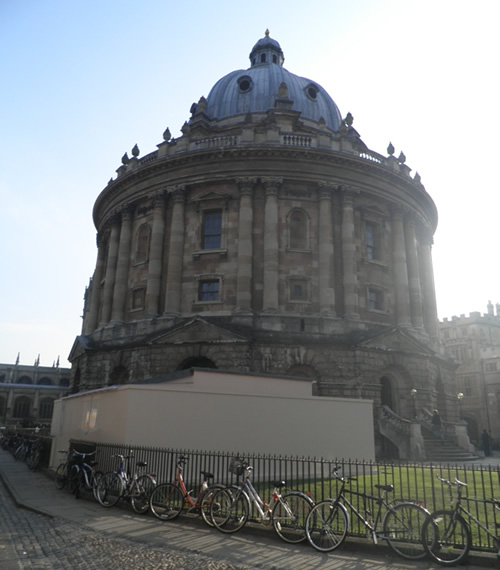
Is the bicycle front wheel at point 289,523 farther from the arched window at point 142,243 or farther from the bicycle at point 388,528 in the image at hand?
the arched window at point 142,243

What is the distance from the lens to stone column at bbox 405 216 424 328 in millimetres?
34406

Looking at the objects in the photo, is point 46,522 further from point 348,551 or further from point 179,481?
point 348,551

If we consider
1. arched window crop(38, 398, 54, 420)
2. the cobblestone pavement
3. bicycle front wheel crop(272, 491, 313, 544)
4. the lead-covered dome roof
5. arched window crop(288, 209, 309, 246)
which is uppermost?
the lead-covered dome roof

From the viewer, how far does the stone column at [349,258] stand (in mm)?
31141

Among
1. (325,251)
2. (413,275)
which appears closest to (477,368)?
(413,275)

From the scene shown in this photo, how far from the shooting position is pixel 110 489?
12.7m

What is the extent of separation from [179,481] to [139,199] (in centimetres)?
2764

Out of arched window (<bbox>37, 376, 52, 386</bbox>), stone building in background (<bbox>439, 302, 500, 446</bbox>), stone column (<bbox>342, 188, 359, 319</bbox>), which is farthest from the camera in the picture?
arched window (<bbox>37, 376, 52, 386</bbox>)

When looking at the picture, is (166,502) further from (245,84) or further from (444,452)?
(245,84)

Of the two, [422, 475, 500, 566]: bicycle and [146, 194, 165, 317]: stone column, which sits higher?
[146, 194, 165, 317]: stone column

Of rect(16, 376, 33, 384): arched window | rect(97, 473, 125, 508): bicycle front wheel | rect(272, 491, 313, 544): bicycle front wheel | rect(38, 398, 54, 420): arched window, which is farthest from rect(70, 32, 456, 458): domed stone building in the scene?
rect(16, 376, 33, 384): arched window

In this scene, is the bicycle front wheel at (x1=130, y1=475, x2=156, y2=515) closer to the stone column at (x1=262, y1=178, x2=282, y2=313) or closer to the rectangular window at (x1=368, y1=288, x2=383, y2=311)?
the stone column at (x1=262, y1=178, x2=282, y2=313)

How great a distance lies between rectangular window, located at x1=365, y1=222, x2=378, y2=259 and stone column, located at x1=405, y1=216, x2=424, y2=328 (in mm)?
2718

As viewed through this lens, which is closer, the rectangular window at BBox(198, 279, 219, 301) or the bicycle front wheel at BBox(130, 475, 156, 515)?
the bicycle front wheel at BBox(130, 475, 156, 515)
